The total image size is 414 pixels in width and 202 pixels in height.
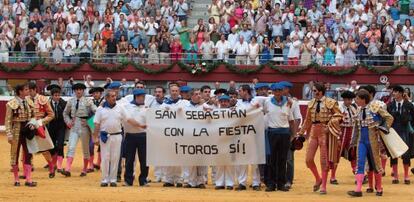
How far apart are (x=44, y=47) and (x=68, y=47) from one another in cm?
74

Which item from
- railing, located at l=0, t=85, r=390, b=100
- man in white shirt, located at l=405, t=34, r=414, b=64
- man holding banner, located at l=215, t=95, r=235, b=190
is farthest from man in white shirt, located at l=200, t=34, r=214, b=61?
man holding banner, located at l=215, t=95, r=235, b=190

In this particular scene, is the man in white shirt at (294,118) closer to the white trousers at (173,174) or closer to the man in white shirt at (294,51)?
the white trousers at (173,174)

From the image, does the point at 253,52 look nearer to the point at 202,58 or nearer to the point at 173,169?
the point at 202,58

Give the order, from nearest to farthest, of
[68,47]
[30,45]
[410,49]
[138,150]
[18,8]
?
[138,150], [410,49], [68,47], [30,45], [18,8]

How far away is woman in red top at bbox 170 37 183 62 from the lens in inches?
1353

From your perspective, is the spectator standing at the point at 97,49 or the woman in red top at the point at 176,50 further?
the spectator standing at the point at 97,49

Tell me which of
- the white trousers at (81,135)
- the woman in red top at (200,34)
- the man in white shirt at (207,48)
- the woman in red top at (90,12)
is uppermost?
the woman in red top at (90,12)

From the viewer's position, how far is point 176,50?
3456 cm

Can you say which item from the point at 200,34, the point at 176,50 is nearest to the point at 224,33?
the point at 200,34

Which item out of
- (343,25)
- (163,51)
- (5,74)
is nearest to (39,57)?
(5,74)

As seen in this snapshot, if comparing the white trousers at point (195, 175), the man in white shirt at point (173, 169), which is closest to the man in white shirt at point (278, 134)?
the white trousers at point (195, 175)

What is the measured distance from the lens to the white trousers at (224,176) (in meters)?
19.4

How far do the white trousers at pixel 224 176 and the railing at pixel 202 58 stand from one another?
14679 mm

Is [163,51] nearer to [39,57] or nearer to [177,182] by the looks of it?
[39,57]
